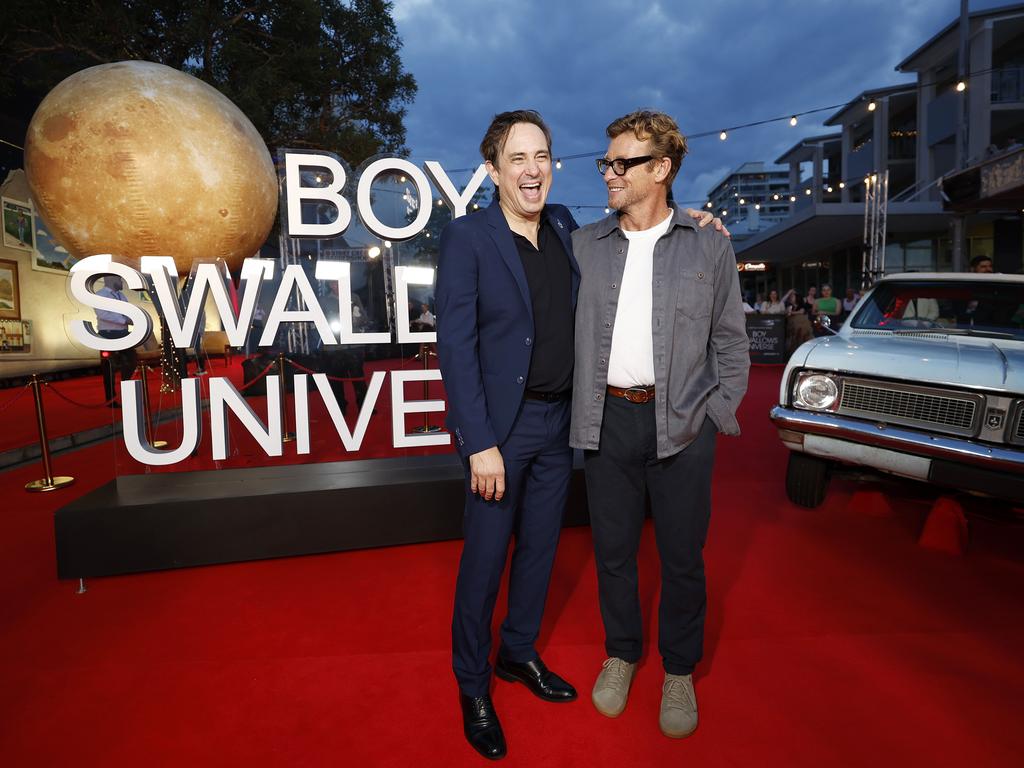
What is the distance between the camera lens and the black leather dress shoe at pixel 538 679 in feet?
7.32

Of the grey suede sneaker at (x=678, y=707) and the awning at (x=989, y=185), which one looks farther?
the awning at (x=989, y=185)

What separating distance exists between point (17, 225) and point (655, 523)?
47.2 feet

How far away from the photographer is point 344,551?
3.66 meters

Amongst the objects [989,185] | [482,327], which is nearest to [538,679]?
[482,327]

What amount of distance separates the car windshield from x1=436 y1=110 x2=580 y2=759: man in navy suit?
3.54 meters

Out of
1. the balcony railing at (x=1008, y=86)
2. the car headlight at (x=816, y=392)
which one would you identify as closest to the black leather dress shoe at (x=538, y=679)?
the car headlight at (x=816, y=392)

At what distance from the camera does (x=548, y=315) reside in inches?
81.0

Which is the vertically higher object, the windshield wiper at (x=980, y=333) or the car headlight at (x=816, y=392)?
the windshield wiper at (x=980, y=333)

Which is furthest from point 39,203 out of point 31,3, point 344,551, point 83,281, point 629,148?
point 31,3

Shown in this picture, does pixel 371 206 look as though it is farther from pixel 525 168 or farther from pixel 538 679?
pixel 538 679

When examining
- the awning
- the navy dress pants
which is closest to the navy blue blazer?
the navy dress pants

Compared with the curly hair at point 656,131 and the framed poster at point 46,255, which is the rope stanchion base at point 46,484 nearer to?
the curly hair at point 656,131

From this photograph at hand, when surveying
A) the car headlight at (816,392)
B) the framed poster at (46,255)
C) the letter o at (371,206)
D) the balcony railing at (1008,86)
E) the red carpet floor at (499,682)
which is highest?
the balcony railing at (1008,86)

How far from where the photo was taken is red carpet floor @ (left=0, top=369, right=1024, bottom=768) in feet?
6.57
